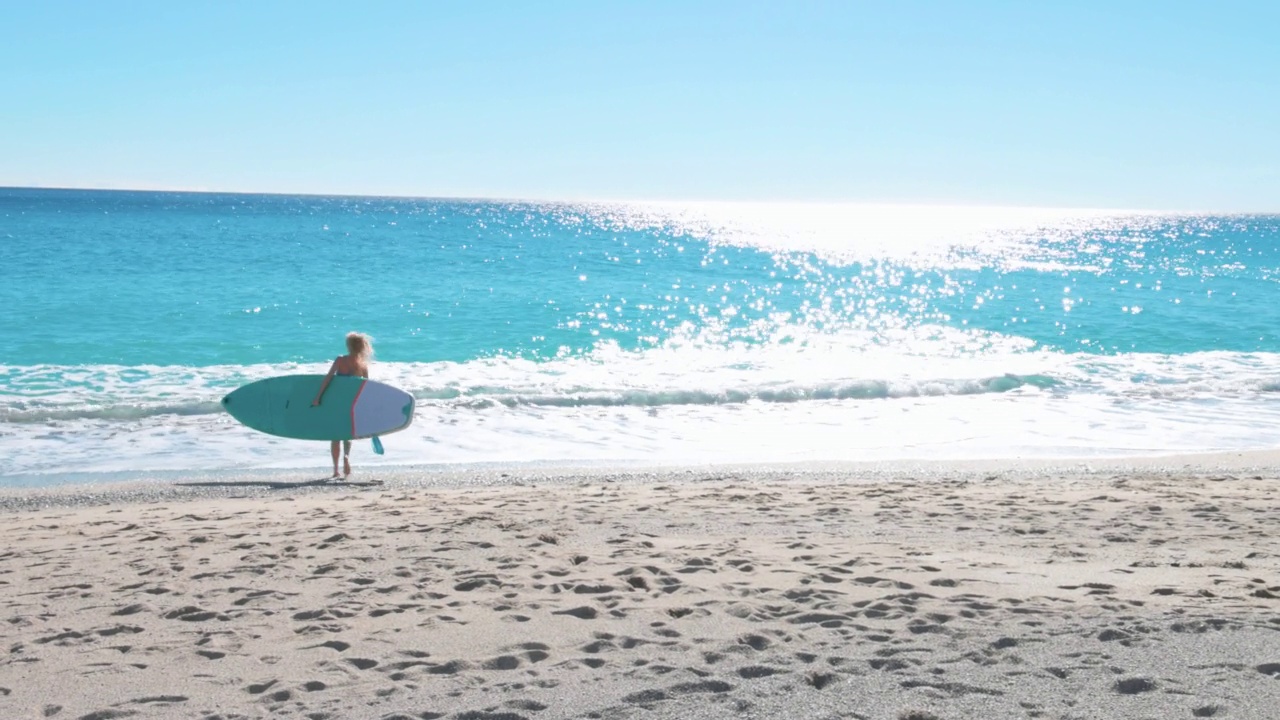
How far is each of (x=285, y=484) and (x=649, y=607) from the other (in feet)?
19.4

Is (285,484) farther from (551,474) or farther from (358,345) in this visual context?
(551,474)

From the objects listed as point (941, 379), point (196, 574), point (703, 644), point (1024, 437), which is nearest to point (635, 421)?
point (1024, 437)

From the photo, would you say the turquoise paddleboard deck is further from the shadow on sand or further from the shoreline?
the shadow on sand

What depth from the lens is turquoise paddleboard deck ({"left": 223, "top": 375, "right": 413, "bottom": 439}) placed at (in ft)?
36.1

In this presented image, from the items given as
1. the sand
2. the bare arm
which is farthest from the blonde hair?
the sand

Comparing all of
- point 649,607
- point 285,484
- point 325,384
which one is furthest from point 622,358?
point 649,607

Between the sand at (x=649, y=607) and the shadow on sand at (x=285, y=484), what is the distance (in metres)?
1.03

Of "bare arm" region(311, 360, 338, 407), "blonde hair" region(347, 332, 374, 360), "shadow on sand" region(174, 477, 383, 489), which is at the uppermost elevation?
"blonde hair" region(347, 332, 374, 360)

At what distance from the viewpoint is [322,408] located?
36.7ft

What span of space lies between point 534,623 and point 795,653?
136 centimetres

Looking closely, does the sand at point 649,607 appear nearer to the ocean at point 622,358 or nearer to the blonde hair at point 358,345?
the blonde hair at point 358,345

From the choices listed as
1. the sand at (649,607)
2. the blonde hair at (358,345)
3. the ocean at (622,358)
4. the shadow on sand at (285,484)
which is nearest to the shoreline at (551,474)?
the shadow on sand at (285,484)

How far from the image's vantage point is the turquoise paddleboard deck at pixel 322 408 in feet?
36.1

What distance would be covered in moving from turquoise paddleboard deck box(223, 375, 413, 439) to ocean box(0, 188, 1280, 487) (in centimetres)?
49
